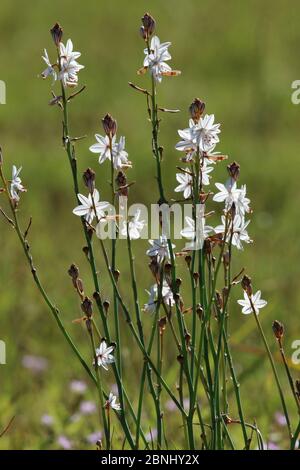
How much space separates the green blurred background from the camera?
3.15 m

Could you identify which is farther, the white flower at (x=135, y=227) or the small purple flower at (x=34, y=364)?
the small purple flower at (x=34, y=364)

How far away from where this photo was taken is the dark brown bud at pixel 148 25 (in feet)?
4.86

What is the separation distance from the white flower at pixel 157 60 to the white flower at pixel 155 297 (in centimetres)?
36

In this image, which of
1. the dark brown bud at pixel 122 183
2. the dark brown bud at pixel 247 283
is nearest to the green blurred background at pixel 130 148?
the dark brown bud at pixel 247 283

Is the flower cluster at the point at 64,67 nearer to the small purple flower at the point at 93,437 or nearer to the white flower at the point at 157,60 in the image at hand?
the white flower at the point at 157,60

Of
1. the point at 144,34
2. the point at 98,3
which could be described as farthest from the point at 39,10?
the point at 144,34

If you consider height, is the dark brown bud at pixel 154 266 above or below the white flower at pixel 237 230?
below

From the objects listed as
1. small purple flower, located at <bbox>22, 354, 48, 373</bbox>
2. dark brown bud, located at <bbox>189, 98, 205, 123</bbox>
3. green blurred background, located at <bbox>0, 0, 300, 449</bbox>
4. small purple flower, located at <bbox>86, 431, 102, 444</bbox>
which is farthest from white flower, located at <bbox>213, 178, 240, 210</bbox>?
small purple flower, located at <bbox>22, 354, 48, 373</bbox>

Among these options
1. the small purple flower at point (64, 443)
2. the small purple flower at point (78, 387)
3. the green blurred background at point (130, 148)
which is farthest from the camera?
the green blurred background at point (130, 148)

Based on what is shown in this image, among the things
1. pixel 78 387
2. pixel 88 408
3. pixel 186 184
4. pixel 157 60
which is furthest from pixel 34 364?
pixel 157 60

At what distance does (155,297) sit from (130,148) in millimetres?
4780

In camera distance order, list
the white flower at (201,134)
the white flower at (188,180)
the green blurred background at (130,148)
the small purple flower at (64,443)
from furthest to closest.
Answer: the green blurred background at (130,148), the small purple flower at (64,443), the white flower at (188,180), the white flower at (201,134)
